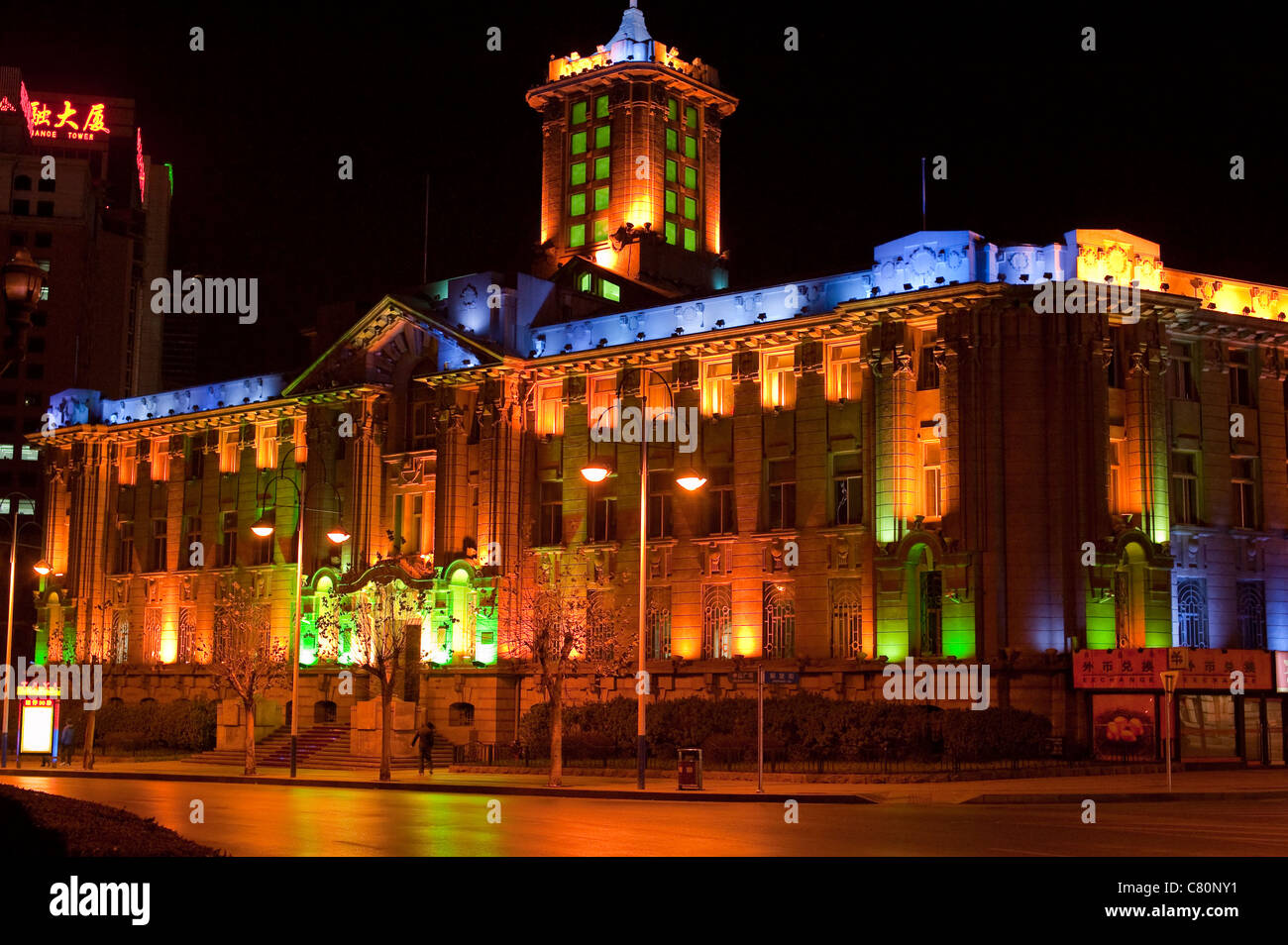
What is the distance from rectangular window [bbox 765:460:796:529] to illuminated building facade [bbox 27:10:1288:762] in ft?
0.39

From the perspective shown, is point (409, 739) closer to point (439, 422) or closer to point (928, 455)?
point (439, 422)

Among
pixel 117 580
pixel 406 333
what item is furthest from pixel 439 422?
pixel 117 580

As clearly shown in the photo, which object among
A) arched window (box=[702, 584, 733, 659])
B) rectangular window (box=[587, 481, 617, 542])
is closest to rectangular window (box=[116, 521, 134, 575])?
rectangular window (box=[587, 481, 617, 542])

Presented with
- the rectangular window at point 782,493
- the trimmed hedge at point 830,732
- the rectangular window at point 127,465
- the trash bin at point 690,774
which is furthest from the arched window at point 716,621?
the rectangular window at point 127,465

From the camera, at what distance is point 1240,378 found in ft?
188

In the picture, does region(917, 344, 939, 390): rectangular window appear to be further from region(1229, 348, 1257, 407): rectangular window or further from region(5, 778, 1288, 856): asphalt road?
region(5, 778, 1288, 856): asphalt road

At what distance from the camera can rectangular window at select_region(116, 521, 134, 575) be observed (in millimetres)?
80562

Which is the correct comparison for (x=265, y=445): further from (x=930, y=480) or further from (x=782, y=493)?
(x=930, y=480)

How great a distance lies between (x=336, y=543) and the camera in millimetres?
70625

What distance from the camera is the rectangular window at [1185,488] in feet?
180

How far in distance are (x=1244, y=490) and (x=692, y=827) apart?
3539 cm

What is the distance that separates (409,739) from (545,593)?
29.9ft

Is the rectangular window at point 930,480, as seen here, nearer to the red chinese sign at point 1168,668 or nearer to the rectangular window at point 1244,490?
the red chinese sign at point 1168,668

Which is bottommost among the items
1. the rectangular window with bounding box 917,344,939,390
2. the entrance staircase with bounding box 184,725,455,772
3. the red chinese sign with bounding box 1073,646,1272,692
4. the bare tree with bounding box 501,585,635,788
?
the entrance staircase with bounding box 184,725,455,772
